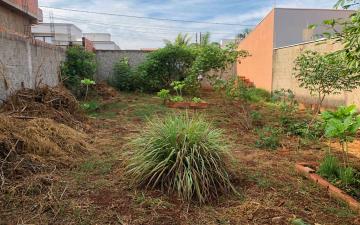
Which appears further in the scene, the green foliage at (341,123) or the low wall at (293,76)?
the low wall at (293,76)

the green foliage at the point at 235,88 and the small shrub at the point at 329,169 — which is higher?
the green foliage at the point at 235,88

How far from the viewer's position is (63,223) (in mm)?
2990

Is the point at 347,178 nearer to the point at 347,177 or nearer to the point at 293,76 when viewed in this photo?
the point at 347,177

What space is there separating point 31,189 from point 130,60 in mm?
11496

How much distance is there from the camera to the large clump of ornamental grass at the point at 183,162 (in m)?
3.57

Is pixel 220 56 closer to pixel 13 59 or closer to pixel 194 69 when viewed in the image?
pixel 194 69

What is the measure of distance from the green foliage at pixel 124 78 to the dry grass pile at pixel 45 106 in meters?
6.21

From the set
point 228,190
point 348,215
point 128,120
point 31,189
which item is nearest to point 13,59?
point 128,120

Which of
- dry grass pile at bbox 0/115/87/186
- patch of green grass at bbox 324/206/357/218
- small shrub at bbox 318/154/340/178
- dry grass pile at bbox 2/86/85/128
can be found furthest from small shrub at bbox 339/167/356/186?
dry grass pile at bbox 2/86/85/128

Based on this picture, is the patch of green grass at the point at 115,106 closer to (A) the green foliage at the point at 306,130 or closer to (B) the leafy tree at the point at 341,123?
(A) the green foliage at the point at 306,130

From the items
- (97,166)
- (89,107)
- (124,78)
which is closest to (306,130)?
(97,166)

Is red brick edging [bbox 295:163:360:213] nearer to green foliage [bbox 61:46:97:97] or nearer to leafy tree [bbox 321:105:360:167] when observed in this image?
leafy tree [bbox 321:105:360:167]

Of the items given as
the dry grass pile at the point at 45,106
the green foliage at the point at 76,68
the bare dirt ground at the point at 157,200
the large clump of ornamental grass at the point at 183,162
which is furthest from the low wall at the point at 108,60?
the large clump of ornamental grass at the point at 183,162

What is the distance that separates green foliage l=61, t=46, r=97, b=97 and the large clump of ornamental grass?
6.84m
